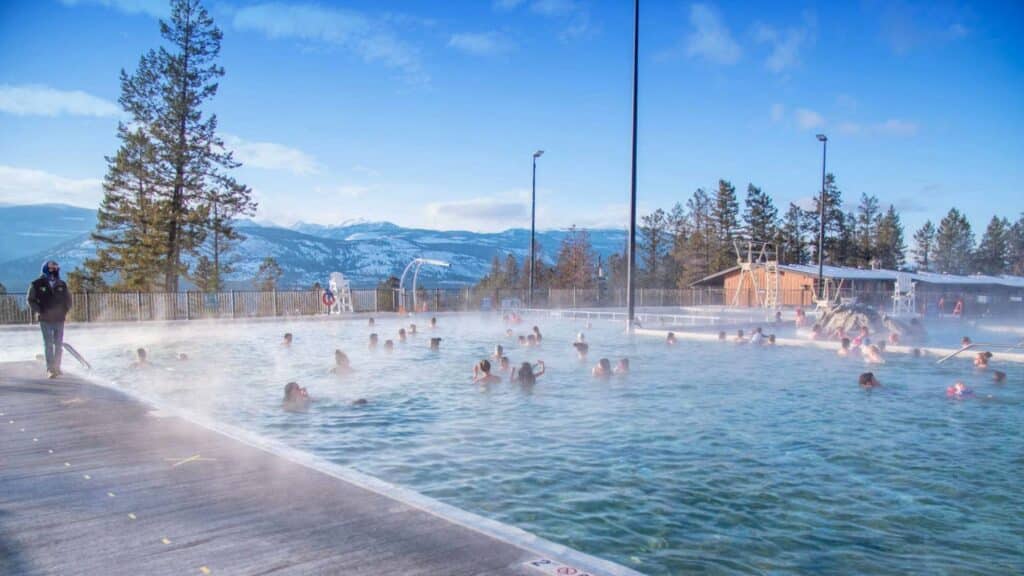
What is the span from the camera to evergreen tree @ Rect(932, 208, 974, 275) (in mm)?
92438

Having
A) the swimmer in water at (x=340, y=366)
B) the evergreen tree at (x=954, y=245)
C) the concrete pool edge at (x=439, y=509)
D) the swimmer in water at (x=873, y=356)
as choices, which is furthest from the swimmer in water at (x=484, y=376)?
the evergreen tree at (x=954, y=245)

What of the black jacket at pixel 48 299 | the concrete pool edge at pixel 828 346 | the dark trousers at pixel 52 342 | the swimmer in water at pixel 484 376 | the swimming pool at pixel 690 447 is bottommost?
the swimming pool at pixel 690 447

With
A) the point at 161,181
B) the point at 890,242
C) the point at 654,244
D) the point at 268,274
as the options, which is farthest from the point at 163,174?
the point at 890,242

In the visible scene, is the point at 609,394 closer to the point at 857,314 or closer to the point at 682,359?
the point at 682,359

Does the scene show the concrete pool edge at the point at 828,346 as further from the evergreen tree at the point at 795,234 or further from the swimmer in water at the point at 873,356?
the evergreen tree at the point at 795,234

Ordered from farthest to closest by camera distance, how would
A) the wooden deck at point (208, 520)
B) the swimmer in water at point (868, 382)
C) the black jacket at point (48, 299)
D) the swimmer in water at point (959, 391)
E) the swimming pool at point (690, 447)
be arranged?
the swimmer in water at point (868, 382) < the swimmer in water at point (959, 391) < the black jacket at point (48, 299) < the swimming pool at point (690, 447) < the wooden deck at point (208, 520)

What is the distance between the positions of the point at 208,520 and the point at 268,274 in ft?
166

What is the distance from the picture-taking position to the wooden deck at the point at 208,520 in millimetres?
3736

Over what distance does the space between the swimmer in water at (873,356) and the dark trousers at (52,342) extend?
53.9 feet

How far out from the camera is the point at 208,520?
4.42 meters

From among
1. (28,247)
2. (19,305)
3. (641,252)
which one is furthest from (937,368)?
(28,247)

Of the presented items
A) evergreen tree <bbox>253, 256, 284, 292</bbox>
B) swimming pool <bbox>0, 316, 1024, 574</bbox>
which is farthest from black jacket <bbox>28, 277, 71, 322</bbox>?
evergreen tree <bbox>253, 256, 284, 292</bbox>

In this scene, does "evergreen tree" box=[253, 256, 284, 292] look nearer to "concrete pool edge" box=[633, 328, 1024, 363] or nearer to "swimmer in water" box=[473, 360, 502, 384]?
"concrete pool edge" box=[633, 328, 1024, 363]

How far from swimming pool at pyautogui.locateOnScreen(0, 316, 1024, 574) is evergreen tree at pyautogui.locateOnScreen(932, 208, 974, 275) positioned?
92002 millimetres
